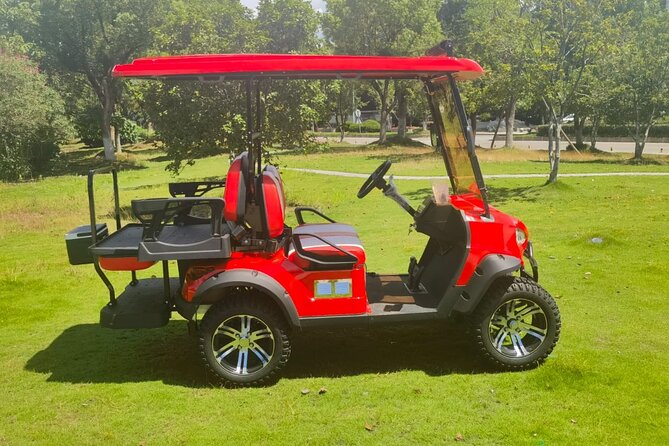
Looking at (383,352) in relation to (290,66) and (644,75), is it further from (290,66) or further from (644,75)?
(644,75)

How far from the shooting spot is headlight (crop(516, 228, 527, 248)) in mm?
4895

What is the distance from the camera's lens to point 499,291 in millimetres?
4844

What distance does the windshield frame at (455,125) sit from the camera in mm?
4773

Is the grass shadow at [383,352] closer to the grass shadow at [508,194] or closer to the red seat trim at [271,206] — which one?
the red seat trim at [271,206]

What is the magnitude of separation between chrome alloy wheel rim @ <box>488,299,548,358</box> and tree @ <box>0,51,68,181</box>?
83.2 feet

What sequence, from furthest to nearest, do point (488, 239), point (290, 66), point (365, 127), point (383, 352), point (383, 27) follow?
point (365, 127) < point (383, 27) < point (383, 352) < point (488, 239) < point (290, 66)

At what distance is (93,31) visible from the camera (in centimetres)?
3200

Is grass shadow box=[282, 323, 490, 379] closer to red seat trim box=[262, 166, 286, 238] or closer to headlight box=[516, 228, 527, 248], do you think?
headlight box=[516, 228, 527, 248]

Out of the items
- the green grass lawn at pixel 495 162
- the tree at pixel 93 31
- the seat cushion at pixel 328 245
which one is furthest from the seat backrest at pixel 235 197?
the tree at pixel 93 31

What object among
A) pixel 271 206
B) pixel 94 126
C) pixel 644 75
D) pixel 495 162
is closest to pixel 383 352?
pixel 271 206

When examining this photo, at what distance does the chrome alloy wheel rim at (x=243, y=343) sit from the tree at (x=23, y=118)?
24292 mm

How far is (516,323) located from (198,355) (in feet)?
9.05

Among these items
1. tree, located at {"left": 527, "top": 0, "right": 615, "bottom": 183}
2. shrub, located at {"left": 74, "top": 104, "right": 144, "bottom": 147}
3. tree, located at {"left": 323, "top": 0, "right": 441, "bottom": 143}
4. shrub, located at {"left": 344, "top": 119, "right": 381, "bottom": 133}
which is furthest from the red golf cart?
shrub, located at {"left": 344, "top": 119, "right": 381, "bottom": 133}

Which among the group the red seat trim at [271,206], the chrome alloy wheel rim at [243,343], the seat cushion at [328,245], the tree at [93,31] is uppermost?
the tree at [93,31]
